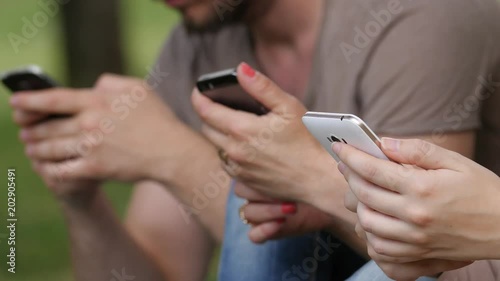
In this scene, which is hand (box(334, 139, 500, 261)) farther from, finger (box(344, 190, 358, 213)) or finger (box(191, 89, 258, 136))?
finger (box(191, 89, 258, 136))

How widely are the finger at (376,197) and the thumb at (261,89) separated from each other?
1.01ft

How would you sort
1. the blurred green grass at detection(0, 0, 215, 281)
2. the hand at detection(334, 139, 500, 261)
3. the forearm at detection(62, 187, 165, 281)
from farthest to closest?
1. the blurred green grass at detection(0, 0, 215, 281)
2. the forearm at detection(62, 187, 165, 281)
3. the hand at detection(334, 139, 500, 261)

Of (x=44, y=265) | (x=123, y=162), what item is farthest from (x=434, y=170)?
(x=44, y=265)

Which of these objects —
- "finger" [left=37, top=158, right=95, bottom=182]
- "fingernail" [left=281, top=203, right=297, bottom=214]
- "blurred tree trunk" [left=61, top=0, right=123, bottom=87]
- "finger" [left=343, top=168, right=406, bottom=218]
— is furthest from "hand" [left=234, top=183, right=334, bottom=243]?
"blurred tree trunk" [left=61, top=0, right=123, bottom=87]

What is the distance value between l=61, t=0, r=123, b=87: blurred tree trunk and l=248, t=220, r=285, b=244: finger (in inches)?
111

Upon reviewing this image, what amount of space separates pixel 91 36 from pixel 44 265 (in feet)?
4.11

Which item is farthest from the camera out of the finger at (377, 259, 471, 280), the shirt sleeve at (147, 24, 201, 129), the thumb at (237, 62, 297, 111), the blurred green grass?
the blurred green grass

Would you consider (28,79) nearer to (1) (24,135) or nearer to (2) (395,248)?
(1) (24,135)

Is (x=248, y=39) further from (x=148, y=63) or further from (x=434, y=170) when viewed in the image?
(x=148, y=63)

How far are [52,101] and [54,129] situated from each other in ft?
0.19

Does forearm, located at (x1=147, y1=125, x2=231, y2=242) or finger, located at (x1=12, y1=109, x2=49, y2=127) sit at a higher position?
finger, located at (x1=12, y1=109, x2=49, y2=127)

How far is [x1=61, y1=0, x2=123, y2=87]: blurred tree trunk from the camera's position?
4160mm

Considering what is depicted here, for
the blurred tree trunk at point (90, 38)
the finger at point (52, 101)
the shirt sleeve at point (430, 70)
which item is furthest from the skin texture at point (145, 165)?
the blurred tree trunk at point (90, 38)

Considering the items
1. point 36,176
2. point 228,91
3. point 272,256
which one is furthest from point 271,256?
point 36,176
